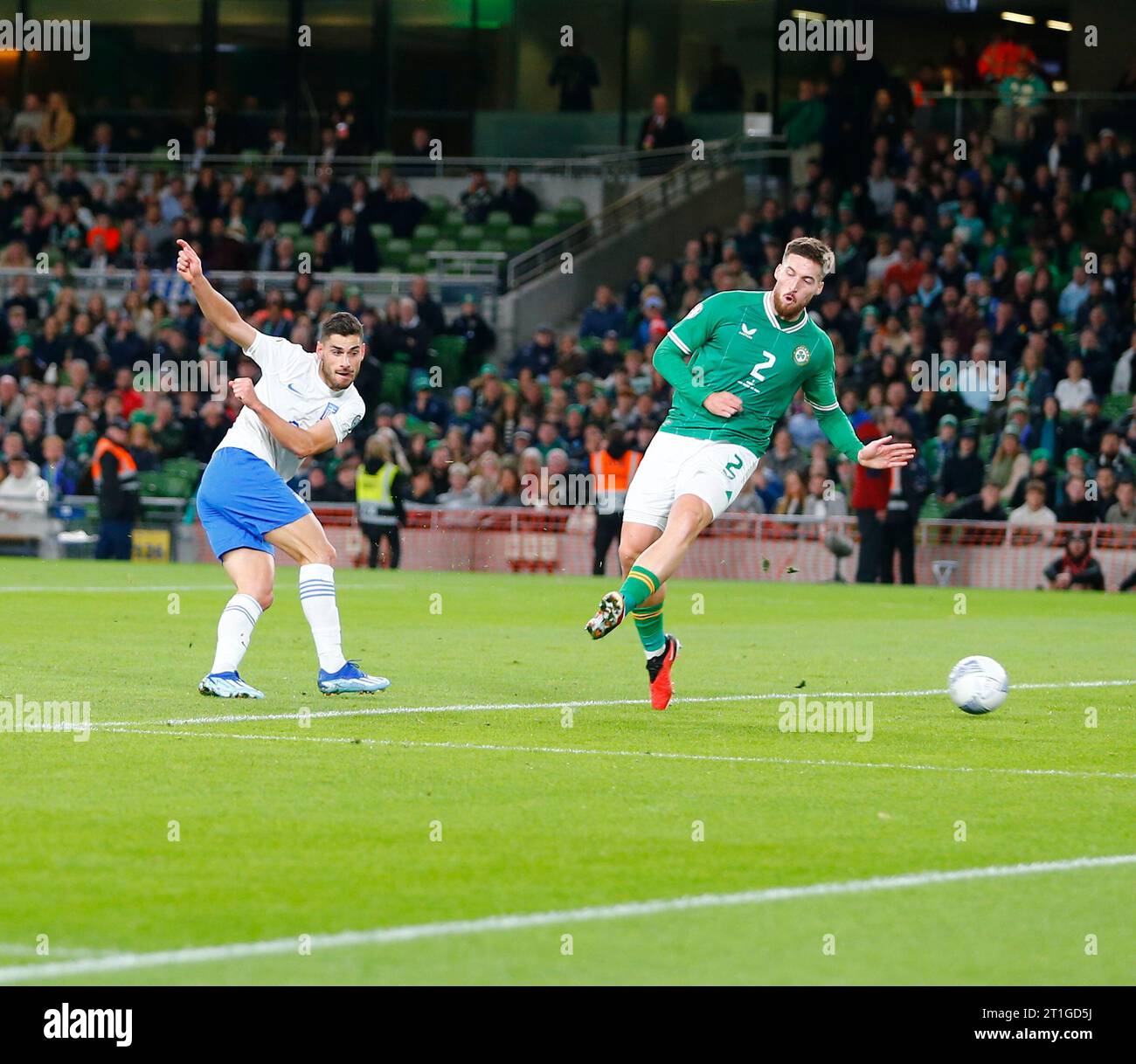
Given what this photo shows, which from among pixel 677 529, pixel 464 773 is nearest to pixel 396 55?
pixel 677 529

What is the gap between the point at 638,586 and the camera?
10.5m

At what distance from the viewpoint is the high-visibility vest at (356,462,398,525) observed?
88.3ft

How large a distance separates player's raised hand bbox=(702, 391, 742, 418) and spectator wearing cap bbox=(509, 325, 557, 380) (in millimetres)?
20298

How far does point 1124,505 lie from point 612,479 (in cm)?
613

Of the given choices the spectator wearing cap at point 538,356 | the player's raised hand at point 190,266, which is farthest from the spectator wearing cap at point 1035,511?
the player's raised hand at point 190,266

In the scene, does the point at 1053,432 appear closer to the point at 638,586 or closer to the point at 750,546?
the point at 750,546

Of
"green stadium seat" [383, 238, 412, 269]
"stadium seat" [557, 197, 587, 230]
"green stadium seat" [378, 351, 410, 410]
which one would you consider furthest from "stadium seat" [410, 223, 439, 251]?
"green stadium seat" [378, 351, 410, 410]

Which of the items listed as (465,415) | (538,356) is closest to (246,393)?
(465,415)

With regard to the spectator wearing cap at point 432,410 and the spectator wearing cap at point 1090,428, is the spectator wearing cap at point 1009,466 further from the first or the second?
the spectator wearing cap at point 432,410

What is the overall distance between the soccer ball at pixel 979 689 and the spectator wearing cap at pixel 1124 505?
1432cm

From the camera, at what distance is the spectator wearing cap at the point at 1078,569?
24969 mm

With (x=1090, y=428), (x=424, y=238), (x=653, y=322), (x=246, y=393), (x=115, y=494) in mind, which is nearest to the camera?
(x=246, y=393)

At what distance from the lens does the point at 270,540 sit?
1143cm

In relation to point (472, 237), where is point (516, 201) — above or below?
above
